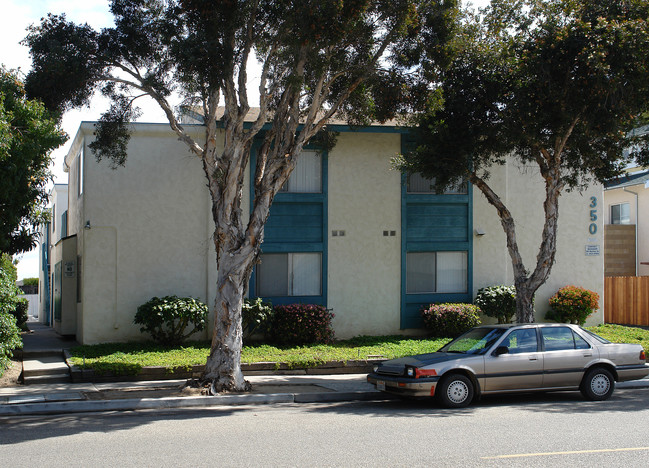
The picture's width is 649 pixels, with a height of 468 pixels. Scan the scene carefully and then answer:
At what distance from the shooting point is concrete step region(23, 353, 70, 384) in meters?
13.5

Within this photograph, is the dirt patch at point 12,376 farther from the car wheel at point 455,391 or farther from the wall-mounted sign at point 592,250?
the wall-mounted sign at point 592,250

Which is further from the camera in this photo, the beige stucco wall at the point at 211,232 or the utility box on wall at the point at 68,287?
the utility box on wall at the point at 68,287

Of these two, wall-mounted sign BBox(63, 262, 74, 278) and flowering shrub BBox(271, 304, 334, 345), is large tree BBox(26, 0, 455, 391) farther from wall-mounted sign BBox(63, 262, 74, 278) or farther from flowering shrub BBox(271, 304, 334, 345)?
wall-mounted sign BBox(63, 262, 74, 278)

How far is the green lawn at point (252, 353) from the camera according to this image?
1445 cm

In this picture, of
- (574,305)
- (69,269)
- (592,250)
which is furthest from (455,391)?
(69,269)

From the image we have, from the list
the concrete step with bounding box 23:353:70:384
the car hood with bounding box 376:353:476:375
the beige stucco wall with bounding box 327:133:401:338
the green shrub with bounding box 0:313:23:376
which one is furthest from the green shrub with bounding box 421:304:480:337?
the green shrub with bounding box 0:313:23:376

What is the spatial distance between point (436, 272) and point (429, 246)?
2.71 feet

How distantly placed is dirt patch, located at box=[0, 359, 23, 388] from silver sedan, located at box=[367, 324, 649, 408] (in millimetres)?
7298

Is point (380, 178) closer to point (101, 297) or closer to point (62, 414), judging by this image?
point (101, 297)

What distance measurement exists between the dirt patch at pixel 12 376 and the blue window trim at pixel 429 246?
10069 millimetres

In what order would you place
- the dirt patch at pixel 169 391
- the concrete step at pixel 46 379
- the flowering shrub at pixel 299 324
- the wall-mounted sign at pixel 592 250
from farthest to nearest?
the wall-mounted sign at pixel 592 250 → the flowering shrub at pixel 299 324 → the concrete step at pixel 46 379 → the dirt patch at pixel 169 391

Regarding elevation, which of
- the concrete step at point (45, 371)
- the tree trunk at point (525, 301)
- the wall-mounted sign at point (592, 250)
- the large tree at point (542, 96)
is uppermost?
the large tree at point (542, 96)

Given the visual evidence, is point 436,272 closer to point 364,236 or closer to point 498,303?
Result: point 498,303

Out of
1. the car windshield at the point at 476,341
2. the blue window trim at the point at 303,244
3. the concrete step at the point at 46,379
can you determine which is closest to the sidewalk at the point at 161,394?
the concrete step at the point at 46,379
